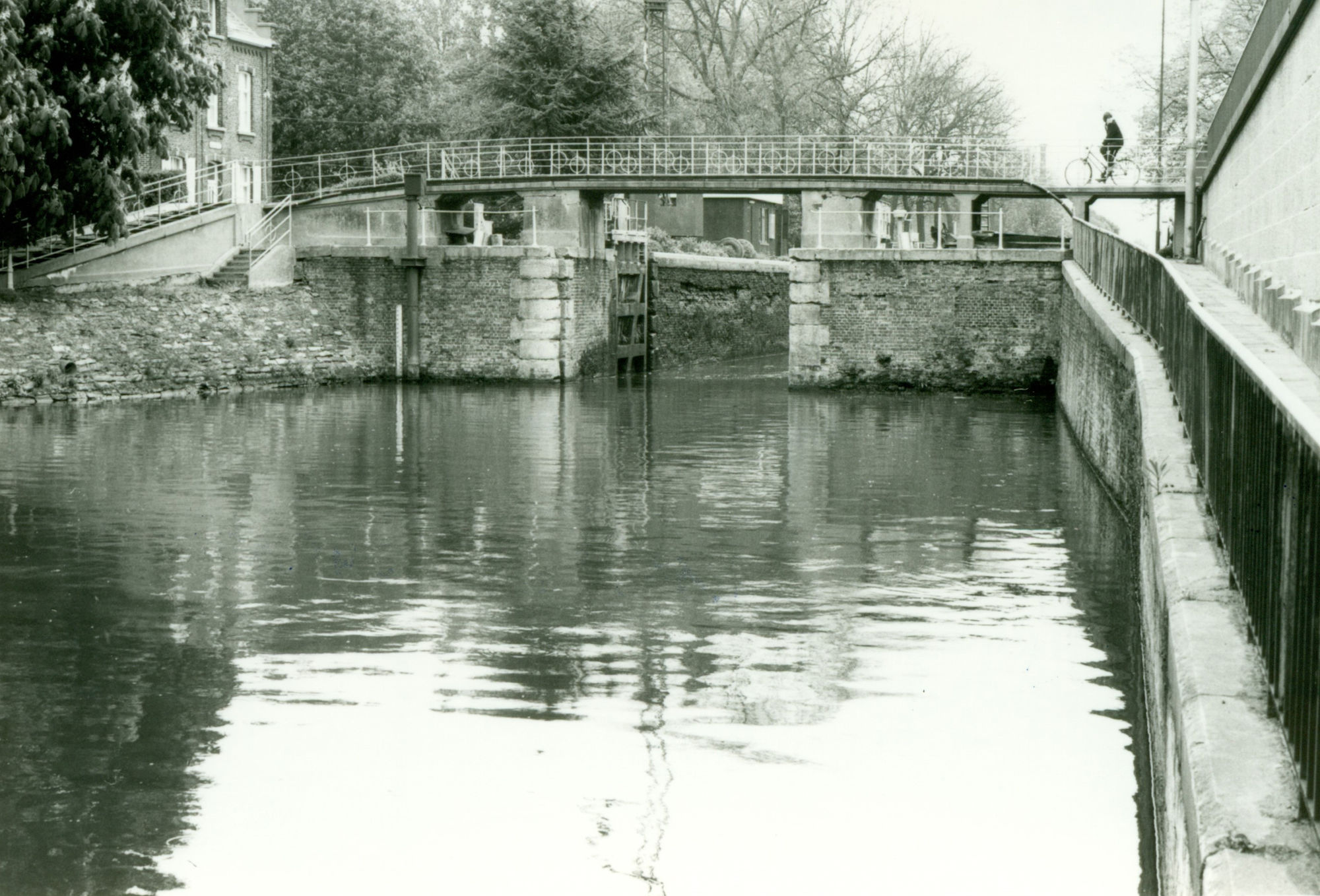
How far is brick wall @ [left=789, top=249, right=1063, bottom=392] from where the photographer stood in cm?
3366

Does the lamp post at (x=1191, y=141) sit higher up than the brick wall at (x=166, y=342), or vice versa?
the lamp post at (x=1191, y=141)

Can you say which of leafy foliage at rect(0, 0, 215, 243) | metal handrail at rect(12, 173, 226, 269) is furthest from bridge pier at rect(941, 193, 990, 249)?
metal handrail at rect(12, 173, 226, 269)

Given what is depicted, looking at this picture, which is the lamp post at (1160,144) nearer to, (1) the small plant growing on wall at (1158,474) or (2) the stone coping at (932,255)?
(2) the stone coping at (932,255)

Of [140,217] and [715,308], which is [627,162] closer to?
[715,308]

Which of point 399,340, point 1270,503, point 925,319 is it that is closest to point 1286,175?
point 1270,503

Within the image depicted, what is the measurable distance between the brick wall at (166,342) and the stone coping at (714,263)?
9.30 metres

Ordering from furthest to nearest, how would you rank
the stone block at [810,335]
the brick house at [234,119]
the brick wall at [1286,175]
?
the brick house at [234,119], the stone block at [810,335], the brick wall at [1286,175]

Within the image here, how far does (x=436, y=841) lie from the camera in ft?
22.3

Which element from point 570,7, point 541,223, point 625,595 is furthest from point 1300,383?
point 570,7

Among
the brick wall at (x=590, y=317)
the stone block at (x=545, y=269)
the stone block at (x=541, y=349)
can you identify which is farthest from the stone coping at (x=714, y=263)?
the stone block at (x=541, y=349)

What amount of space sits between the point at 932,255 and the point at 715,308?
13.3 m

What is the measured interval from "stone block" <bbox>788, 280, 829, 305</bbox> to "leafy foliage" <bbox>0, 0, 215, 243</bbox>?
11477mm

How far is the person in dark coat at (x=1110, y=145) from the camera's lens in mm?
35219

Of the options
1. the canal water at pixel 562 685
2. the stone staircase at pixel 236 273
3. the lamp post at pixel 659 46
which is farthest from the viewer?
the lamp post at pixel 659 46
